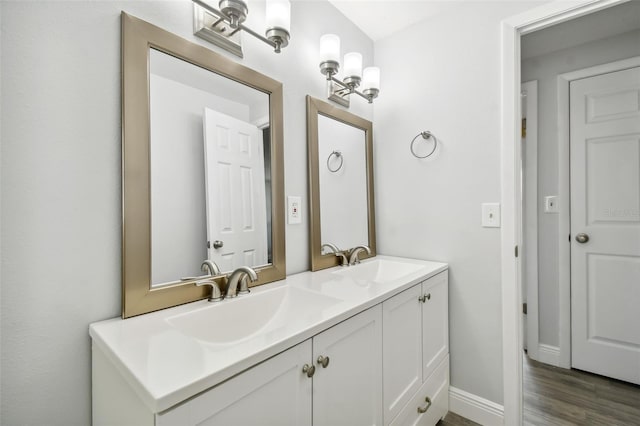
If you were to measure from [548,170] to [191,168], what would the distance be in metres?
2.47

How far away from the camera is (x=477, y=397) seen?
1.62 meters

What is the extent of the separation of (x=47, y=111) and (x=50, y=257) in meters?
0.40

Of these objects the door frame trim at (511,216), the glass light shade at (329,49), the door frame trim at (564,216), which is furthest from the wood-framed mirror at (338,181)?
the door frame trim at (564,216)

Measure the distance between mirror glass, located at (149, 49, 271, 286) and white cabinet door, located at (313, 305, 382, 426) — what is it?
1.77ft

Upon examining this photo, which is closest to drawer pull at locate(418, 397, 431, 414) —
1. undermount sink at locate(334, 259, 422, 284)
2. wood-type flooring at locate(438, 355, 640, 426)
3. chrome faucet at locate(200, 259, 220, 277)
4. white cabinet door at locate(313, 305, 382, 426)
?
wood-type flooring at locate(438, 355, 640, 426)

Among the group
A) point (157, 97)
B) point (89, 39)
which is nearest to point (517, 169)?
point (157, 97)

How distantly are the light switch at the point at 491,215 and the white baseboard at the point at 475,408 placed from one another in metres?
0.96

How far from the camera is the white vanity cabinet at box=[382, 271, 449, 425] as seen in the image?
1.18 m

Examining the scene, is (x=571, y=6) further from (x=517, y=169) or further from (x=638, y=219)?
(x=638, y=219)

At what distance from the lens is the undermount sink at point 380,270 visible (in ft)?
5.49

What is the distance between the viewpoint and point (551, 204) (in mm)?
2186

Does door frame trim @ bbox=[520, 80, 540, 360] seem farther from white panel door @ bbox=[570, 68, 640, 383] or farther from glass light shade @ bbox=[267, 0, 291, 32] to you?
glass light shade @ bbox=[267, 0, 291, 32]

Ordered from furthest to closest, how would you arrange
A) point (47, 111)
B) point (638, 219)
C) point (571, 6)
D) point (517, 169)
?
1. point (638, 219)
2. point (517, 169)
3. point (571, 6)
4. point (47, 111)

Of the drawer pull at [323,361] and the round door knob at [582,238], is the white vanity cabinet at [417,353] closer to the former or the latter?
the drawer pull at [323,361]
